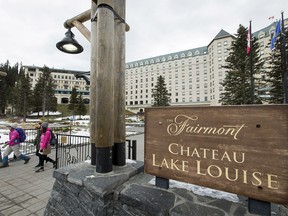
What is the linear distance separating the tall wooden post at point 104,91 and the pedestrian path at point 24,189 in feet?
6.89

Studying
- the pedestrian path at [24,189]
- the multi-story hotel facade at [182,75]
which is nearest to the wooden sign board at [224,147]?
the pedestrian path at [24,189]

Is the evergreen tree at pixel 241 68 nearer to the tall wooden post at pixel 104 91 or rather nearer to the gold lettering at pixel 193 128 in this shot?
the gold lettering at pixel 193 128

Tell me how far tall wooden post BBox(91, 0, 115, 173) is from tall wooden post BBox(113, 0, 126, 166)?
382mm

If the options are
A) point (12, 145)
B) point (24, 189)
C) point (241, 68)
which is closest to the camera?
point (24, 189)

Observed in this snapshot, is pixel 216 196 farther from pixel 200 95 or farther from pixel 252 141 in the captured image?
pixel 200 95

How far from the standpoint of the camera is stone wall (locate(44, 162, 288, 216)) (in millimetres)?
1766

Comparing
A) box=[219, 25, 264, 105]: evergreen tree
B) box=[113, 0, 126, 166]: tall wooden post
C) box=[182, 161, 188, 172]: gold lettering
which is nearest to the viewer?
box=[182, 161, 188, 172]: gold lettering

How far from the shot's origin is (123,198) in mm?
2102

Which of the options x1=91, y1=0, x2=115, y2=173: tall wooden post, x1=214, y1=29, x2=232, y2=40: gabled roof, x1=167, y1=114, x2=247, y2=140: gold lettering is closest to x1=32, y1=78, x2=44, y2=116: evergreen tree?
x1=91, y1=0, x2=115, y2=173: tall wooden post

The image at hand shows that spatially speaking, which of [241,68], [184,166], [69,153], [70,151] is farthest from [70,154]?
[241,68]

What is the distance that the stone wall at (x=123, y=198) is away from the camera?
69.5 inches

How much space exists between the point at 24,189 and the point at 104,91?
154 inches

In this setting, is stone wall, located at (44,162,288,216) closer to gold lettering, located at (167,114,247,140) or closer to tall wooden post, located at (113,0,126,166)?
tall wooden post, located at (113,0,126,166)

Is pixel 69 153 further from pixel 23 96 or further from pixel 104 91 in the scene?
pixel 23 96
